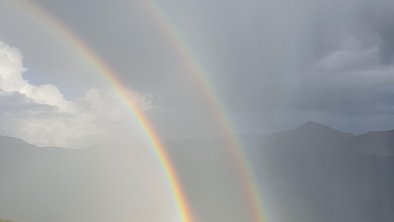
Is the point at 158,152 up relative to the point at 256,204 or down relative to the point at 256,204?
down

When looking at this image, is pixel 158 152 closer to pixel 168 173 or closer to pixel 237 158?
pixel 168 173

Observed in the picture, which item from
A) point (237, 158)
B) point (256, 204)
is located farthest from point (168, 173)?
point (256, 204)

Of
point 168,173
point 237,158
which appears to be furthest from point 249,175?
point 168,173

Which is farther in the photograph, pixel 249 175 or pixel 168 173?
pixel 249 175

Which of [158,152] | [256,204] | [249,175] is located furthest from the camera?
[256,204]

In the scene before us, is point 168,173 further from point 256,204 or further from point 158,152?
point 256,204

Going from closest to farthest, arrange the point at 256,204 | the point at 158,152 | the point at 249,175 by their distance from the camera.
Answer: the point at 158,152 → the point at 249,175 → the point at 256,204

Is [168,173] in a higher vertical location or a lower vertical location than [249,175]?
lower

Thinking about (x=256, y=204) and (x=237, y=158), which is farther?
(x=256, y=204)

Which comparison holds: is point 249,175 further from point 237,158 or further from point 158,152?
point 158,152
